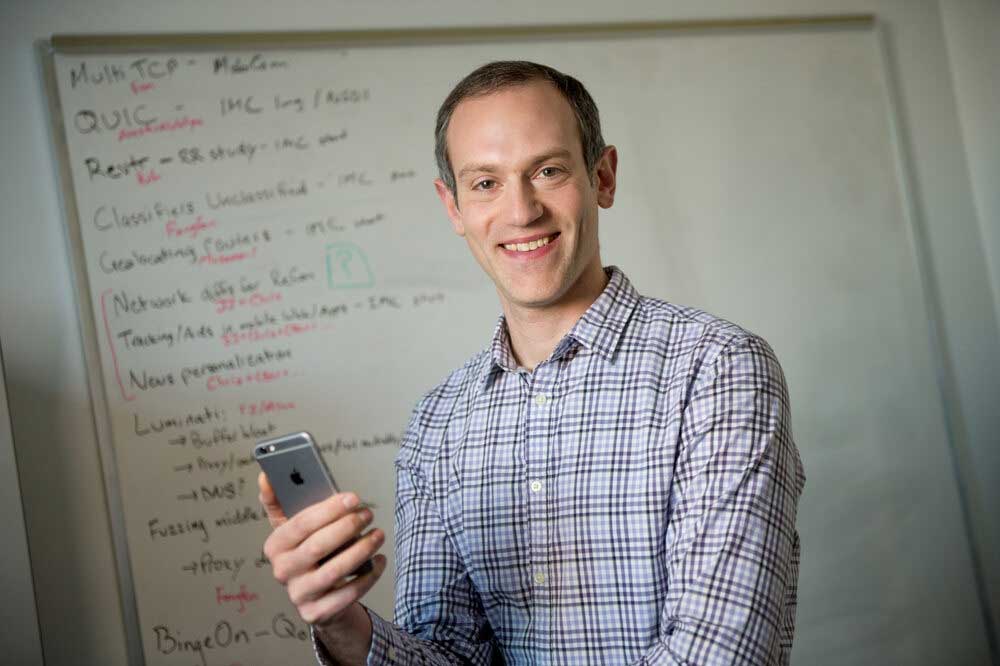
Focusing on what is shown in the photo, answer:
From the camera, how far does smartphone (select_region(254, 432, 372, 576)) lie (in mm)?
954

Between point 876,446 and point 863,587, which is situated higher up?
point 876,446

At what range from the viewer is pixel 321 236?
7.27ft

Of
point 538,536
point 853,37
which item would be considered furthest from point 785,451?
point 853,37

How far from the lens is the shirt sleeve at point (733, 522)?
105 cm

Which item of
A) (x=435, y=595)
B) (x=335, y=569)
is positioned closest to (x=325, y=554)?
(x=335, y=569)

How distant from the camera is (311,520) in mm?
919

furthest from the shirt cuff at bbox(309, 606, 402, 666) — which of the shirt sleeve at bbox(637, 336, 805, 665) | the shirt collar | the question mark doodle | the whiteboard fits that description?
the question mark doodle

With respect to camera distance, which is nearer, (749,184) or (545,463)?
(545,463)

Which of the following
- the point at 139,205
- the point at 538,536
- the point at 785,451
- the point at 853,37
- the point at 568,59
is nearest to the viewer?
the point at 785,451

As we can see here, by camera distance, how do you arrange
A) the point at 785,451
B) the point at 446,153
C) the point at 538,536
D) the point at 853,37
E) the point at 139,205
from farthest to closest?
1. the point at 853,37
2. the point at 139,205
3. the point at 446,153
4. the point at 538,536
5. the point at 785,451

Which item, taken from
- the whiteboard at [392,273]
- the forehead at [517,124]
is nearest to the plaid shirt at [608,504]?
the forehead at [517,124]

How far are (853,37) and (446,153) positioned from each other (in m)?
1.72

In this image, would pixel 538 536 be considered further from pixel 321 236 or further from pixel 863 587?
pixel 863 587

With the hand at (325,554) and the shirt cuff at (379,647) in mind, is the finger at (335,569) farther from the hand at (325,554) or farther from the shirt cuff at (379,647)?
the shirt cuff at (379,647)
